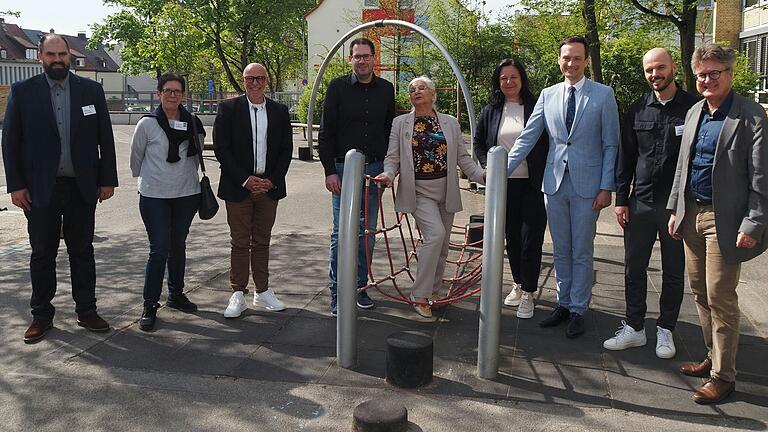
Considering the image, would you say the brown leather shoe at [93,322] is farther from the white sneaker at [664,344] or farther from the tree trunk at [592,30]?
the tree trunk at [592,30]

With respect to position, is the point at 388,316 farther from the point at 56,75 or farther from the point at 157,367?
the point at 56,75

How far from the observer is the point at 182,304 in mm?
5855

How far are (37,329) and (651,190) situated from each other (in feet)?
13.7

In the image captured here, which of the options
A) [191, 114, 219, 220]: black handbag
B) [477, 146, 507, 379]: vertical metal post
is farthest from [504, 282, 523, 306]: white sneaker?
[191, 114, 219, 220]: black handbag

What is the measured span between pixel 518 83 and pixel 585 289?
1.55 metres

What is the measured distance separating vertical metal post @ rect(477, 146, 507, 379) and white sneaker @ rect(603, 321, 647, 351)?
953 millimetres

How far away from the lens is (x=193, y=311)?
5832mm

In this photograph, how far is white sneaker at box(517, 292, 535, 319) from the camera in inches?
222

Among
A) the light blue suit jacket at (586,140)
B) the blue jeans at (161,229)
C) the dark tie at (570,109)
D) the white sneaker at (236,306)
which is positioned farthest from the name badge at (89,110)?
the dark tie at (570,109)

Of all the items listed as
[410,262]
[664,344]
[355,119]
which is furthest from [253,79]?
[664,344]

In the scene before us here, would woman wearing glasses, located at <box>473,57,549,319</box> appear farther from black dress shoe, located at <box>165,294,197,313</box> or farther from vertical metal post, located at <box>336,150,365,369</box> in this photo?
black dress shoe, located at <box>165,294,197,313</box>

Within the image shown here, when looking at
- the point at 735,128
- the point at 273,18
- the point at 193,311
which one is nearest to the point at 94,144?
the point at 193,311

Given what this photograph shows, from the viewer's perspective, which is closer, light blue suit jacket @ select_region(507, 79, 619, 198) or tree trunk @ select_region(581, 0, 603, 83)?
light blue suit jacket @ select_region(507, 79, 619, 198)

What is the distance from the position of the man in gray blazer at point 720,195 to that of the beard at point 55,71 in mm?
3993
